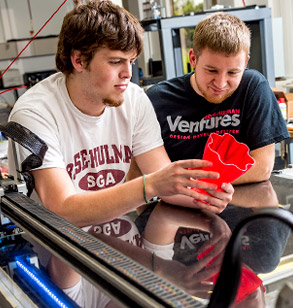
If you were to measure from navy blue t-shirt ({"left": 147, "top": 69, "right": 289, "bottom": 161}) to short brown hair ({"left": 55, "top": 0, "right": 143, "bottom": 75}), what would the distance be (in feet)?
1.27

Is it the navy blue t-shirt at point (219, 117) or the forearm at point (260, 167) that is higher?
the navy blue t-shirt at point (219, 117)

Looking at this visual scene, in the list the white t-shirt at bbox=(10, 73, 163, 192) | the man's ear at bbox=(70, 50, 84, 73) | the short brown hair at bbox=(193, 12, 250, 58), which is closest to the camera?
the white t-shirt at bbox=(10, 73, 163, 192)

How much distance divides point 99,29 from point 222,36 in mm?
438

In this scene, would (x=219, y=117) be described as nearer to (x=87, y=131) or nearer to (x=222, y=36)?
(x=222, y=36)

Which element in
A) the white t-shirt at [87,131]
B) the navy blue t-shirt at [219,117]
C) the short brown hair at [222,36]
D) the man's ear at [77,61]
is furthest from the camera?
the navy blue t-shirt at [219,117]

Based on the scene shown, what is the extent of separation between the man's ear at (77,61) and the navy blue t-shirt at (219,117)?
41 centimetres

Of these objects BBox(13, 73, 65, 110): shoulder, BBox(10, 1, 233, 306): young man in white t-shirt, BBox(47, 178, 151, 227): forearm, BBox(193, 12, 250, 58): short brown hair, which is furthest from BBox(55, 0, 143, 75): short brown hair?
BBox(47, 178, 151, 227): forearm

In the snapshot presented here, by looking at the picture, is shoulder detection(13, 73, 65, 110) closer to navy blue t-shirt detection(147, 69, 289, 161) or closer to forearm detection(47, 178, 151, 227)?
forearm detection(47, 178, 151, 227)

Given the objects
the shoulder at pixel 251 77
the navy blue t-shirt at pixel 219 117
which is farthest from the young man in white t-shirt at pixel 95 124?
the shoulder at pixel 251 77

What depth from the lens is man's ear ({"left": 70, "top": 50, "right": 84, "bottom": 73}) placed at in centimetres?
143

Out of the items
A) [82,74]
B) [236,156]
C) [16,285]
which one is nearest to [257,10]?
[82,74]

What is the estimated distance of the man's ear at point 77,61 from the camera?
1.43 meters

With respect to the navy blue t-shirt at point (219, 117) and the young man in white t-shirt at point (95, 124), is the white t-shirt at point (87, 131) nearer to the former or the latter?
the young man in white t-shirt at point (95, 124)

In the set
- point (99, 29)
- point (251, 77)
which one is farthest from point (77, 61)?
point (251, 77)
